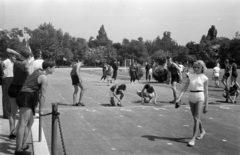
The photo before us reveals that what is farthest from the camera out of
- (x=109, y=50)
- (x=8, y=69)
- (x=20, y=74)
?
(x=109, y=50)

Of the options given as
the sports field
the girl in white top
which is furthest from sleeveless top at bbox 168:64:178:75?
the girl in white top

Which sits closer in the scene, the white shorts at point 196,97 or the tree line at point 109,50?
the white shorts at point 196,97

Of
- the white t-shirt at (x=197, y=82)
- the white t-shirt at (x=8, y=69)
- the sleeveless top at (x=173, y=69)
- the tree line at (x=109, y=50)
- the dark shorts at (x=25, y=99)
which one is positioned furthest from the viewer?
the tree line at (x=109, y=50)

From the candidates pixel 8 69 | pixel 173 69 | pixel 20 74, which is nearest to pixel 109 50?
pixel 173 69

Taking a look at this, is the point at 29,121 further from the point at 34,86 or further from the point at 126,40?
the point at 126,40

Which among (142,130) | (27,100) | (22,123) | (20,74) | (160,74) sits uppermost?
(20,74)

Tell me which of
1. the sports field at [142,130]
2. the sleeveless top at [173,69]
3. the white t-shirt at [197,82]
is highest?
the sleeveless top at [173,69]

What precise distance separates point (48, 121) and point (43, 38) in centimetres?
8037

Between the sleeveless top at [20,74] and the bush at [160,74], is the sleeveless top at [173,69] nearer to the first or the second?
the sleeveless top at [20,74]

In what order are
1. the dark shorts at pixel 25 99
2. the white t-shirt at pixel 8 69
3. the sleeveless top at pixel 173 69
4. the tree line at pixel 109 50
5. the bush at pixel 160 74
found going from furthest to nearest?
the tree line at pixel 109 50 < the bush at pixel 160 74 < the sleeveless top at pixel 173 69 < the white t-shirt at pixel 8 69 < the dark shorts at pixel 25 99

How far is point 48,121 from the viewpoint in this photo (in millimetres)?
8219

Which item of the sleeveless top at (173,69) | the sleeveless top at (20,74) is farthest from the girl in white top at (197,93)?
the sleeveless top at (173,69)

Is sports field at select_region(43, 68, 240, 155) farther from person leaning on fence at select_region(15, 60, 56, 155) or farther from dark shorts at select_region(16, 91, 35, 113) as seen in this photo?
dark shorts at select_region(16, 91, 35, 113)

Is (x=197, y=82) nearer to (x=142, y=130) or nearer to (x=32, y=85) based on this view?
(x=142, y=130)
